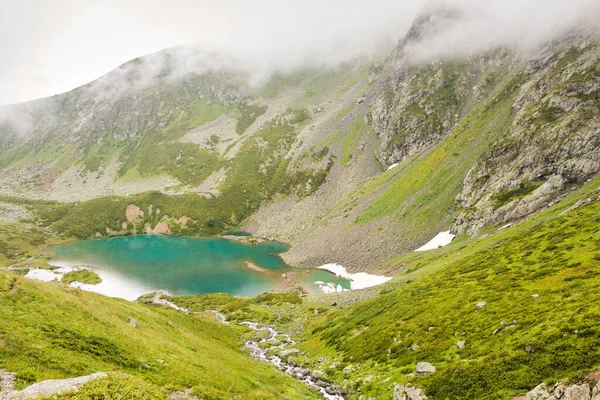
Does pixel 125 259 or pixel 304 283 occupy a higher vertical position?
pixel 125 259

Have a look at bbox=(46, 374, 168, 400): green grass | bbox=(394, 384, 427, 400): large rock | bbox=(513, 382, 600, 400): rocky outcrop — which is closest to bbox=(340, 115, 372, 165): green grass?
bbox=(394, 384, 427, 400): large rock

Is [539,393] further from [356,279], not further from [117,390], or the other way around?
[356,279]

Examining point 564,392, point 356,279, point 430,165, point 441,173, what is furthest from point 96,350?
point 430,165

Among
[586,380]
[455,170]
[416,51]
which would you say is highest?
[416,51]

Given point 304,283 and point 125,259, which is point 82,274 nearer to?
point 125,259

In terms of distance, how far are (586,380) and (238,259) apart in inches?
4579

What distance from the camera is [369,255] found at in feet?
329

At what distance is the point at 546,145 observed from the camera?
80.1 m

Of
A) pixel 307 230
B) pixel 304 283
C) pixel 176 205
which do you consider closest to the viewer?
pixel 304 283

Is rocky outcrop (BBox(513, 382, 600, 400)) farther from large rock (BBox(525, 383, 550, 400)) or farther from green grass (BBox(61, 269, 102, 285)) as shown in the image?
green grass (BBox(61, 269, 102, 285))

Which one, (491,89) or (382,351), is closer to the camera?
(382,351)

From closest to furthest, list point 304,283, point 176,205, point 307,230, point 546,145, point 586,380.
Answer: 1. point 586,380
2. point 546,145
3. point 304,283
4. point 307,230
5. point 176,205

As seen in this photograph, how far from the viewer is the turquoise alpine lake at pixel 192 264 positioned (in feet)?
319

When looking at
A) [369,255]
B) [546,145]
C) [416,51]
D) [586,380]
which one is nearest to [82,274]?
[369,255]
